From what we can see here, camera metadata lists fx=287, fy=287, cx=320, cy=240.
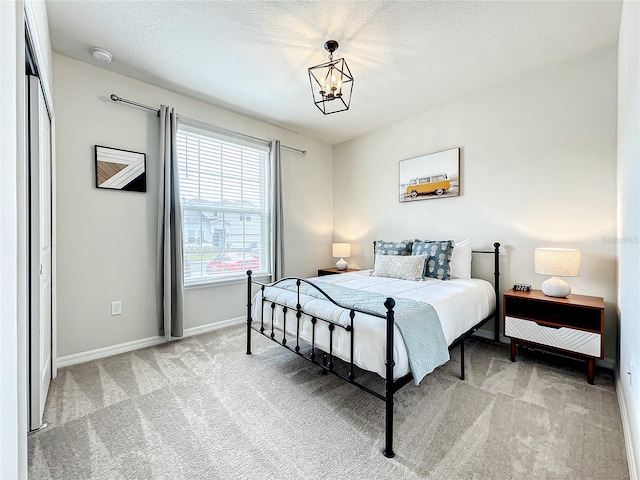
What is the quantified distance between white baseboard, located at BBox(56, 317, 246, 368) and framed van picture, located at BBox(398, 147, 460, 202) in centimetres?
296

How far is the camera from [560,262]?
238 centimetres

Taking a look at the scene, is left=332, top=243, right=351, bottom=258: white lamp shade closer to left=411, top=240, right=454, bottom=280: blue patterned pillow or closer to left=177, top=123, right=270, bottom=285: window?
left=177, top=123, right=270, bottom=285: window

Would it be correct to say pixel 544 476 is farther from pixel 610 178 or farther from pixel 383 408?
pixel 610 178

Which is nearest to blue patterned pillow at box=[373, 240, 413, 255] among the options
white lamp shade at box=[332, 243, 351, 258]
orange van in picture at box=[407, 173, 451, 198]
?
orange van in picture at box=[407, 173, 451, 198]

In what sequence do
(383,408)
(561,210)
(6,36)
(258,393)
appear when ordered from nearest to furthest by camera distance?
1. (6,36)
2. (383,408)
3. (258,393)
4. (561,210)

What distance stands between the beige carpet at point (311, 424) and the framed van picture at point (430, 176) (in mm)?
1968

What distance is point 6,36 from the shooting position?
0.84 metres

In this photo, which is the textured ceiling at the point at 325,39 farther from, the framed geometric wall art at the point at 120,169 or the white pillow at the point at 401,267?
the white pillow at the point at 401,267

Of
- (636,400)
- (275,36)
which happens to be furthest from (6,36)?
(636,400)

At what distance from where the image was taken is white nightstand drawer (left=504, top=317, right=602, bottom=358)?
2.21 metres

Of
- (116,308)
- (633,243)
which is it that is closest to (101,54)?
(116,308)

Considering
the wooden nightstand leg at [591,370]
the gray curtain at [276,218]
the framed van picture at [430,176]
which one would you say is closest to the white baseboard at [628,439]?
the wooden nightstand leg at [591,370]

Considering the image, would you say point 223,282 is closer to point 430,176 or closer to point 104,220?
point 104,220

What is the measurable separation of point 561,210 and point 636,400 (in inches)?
72.5
